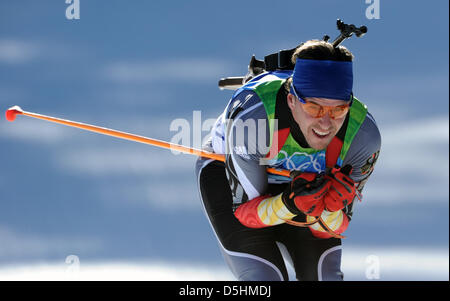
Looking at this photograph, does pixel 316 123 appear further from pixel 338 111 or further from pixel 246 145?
pixel 246 145

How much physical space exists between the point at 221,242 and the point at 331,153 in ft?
3.50

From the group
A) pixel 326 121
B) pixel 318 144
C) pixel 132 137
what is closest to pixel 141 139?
pixel 132 137

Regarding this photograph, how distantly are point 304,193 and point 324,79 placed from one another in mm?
748

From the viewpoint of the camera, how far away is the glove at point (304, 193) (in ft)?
16.8

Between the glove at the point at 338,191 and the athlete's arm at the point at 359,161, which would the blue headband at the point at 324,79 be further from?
the glove at the point at 338,191

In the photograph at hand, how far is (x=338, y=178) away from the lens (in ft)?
17.2

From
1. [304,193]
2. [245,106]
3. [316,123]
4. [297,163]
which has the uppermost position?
[245,106]

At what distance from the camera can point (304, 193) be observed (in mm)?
5105

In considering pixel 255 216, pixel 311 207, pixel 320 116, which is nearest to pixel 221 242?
pixel 255 216

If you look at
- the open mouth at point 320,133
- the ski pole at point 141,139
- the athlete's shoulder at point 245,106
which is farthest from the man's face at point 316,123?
the ski pole at point 141,139
